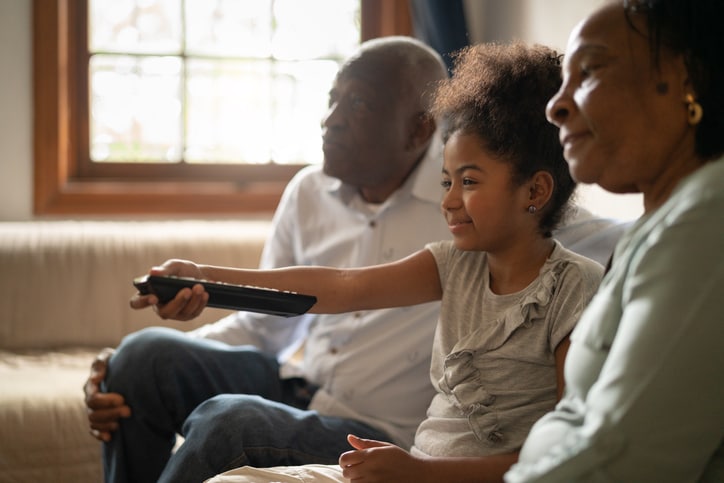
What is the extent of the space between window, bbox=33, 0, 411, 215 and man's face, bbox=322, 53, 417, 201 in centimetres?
116

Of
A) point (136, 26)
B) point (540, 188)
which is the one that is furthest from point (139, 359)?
point (136, 26)

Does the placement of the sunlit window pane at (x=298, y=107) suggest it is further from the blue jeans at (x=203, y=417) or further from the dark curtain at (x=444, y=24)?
the blue jeans at (x=203, y=417)

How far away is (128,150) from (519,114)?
2.01m

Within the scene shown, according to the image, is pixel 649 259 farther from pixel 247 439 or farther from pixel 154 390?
pixel 154 390

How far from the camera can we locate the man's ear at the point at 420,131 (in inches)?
71.2

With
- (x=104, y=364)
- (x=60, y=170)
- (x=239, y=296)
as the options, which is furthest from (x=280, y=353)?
(x=60, y=170)

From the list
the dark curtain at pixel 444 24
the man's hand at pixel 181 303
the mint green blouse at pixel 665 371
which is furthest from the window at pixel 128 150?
the mint green blouse at pixel 665 371

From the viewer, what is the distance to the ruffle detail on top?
1.14 m

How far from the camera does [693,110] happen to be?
33.8 inches

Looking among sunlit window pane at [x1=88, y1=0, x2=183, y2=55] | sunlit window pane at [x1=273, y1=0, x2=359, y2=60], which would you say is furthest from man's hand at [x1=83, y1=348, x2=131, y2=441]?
sunlit window pane at [x1=273, y1=0, x2=359, y2=60]

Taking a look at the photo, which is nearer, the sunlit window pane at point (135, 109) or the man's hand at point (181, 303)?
the man's hand at point (181, 303)

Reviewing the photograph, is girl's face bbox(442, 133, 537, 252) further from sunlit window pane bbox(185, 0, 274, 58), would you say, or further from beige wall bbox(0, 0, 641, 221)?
sunlit window pane bbox(185, 0, 274, 58)

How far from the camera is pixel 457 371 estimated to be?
118 centimetres

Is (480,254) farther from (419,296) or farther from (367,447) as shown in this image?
(367,447)
